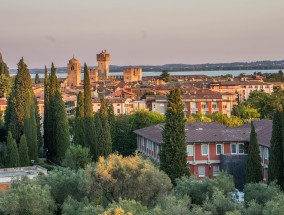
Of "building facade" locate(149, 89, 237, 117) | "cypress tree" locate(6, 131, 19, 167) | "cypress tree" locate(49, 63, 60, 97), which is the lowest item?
"building facade" locate(149, 89, 237, 117)

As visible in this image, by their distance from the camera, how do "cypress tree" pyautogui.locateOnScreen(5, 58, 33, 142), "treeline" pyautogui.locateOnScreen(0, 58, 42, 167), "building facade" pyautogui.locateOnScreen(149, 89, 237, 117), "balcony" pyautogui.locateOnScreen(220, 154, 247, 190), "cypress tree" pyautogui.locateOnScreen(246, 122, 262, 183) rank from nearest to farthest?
"cypress tree" pyautogui.locateOnScreen(246, 122, 262, 183), "balcony" pyautogui.locateOnScreen(220, 154, 247, 190), "treeline" pyautogui.locateOnScreen(0, 58, 42, 167), "cypress tree" pyautogui.locateOnScreen(5, 58, 33, 142), "building facade" pyautogui.locateOnScreen(149, 89, 237, 117)

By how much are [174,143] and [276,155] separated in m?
5.52

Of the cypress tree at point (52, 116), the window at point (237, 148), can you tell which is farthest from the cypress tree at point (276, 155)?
the cypress tree at point (52, 116)

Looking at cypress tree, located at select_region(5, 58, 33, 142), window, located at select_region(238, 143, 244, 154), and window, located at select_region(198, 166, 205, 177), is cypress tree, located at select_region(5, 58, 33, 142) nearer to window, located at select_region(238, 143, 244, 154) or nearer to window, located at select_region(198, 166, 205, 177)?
window, located at select_region(198, 166, 205, 177)

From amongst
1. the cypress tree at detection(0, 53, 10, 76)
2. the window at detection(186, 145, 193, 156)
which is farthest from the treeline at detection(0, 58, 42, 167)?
the cypress tree at detection(0, 53, 10, 76)

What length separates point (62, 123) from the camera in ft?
146

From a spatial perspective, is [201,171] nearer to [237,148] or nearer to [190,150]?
[190,150]

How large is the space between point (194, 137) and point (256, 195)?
15710 millimetres

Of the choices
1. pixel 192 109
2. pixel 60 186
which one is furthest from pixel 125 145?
pixel 192 109

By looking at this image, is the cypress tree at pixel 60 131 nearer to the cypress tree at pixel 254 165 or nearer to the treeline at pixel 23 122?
the treeline at pixel 23 122

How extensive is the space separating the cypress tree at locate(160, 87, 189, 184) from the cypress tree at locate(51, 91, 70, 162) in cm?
1424

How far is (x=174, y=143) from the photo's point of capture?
31.2 metres

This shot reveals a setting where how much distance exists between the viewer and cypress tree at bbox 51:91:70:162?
43.9m

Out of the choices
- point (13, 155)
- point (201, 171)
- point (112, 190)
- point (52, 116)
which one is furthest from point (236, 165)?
point (52, 116)
